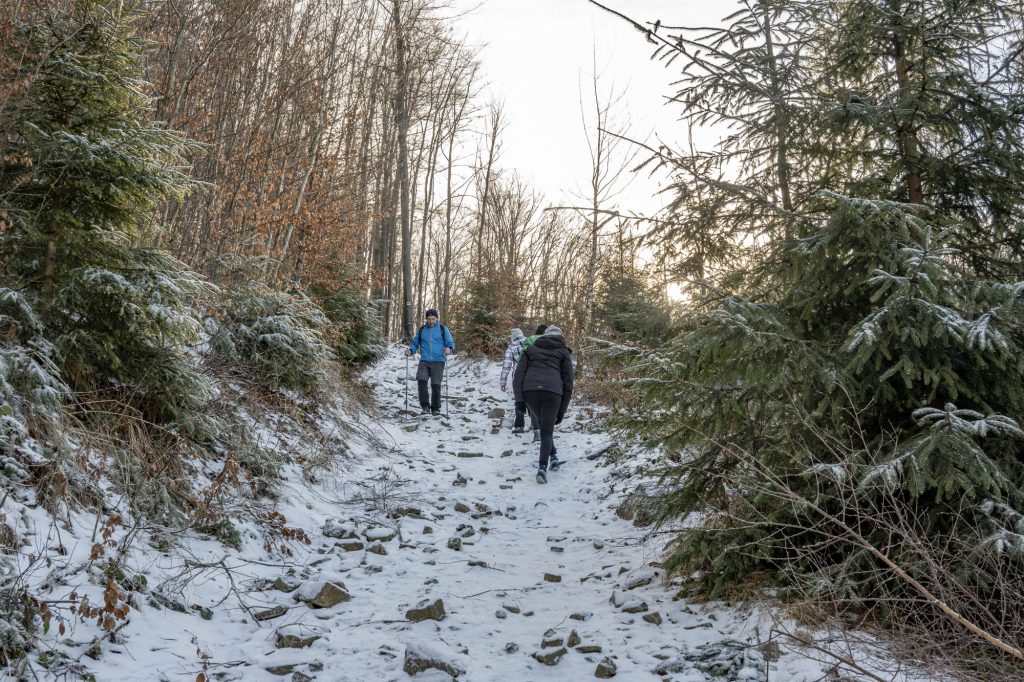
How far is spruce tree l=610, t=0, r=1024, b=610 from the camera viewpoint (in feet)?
12.3

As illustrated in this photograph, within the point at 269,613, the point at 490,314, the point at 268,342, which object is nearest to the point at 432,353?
the point at 268,342

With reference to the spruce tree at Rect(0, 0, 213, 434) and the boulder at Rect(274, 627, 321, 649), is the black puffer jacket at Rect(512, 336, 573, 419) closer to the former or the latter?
the spruce tree at Rect(0, 0, 213, 434)

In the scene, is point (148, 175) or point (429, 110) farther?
point (429, 110)

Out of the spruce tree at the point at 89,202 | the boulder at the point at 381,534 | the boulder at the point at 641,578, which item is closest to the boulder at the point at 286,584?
the boulder at the point at 381,534

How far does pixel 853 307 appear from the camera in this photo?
4.73 m

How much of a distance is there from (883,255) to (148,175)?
563 cm

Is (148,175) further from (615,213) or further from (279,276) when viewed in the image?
(279,276)

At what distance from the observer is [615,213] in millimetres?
5328

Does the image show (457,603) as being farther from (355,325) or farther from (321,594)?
(355,325)

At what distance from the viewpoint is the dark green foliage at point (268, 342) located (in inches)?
329

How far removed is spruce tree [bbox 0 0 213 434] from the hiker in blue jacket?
7315 mm

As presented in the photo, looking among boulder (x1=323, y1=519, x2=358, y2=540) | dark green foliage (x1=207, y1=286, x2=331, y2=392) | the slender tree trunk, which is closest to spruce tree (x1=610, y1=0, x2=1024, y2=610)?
boulder (x1=323, y1=519, x2=358, y2=540)

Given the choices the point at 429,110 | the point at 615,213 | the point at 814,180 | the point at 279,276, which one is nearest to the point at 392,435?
the point at 279,276

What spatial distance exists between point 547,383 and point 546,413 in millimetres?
438
